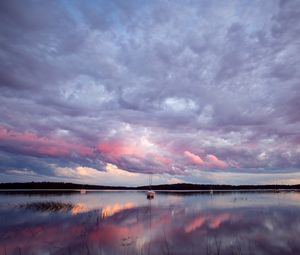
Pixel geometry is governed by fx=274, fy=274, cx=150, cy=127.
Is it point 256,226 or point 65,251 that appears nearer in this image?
point 65,251

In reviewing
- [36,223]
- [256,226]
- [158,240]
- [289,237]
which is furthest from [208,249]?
[36,223]

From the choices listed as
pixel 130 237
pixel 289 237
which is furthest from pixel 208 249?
pixel 289 237

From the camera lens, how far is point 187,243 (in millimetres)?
21031

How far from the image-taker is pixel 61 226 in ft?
94.1

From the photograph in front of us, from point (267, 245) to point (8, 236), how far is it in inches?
820

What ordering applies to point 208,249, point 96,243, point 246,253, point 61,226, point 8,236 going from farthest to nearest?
point 61,226 < point 8,236 < point 96,243 < point 208,249 < point 246,253

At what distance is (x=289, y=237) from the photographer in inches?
926

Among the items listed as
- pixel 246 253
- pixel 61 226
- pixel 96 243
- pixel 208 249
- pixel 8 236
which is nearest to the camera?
pixel 246 253

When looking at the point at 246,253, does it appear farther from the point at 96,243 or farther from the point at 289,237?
the point at 96,243

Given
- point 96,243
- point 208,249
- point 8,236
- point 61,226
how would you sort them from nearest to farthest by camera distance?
point 208,249 → point 96,243 → point 8,236 → point 61,226

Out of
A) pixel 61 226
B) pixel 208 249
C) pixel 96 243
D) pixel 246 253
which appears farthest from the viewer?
pixel 61 226

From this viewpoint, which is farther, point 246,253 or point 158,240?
point 158,240

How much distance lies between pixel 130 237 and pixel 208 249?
725cm

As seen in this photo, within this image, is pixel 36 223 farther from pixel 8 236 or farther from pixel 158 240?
pixel 158 240
